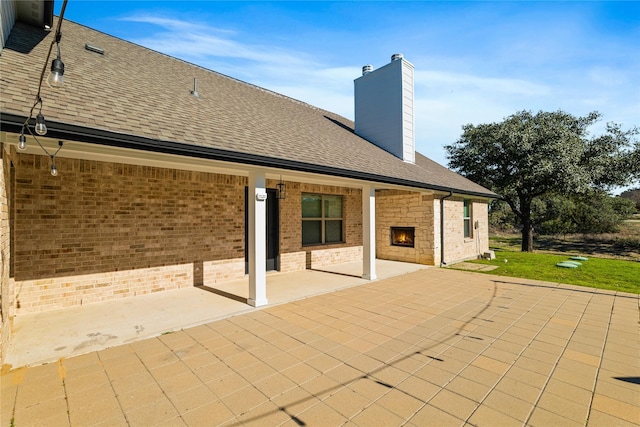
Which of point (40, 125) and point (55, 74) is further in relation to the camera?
point (40, 125)

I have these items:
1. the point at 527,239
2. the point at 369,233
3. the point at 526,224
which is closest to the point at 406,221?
the point at 369,233

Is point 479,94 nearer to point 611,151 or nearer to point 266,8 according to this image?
point 266,8

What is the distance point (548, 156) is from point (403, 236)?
954 cm

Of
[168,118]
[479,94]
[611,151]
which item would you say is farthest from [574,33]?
[611,151]

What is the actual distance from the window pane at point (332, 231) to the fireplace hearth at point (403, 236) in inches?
86.9

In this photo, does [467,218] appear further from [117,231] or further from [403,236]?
[117,231]

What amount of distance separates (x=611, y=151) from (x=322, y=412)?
19899mm

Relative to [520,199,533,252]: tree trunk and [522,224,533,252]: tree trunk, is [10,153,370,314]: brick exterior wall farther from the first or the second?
[522,224,533,252]: tree trunk

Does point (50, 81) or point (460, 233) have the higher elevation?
point (50, 81)

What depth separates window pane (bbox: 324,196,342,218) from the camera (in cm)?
991

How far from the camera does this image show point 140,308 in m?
5.22

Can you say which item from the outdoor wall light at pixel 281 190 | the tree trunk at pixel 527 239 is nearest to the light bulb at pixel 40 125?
the outdoor wall light at pixel 281 190

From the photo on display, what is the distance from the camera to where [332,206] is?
399 inches

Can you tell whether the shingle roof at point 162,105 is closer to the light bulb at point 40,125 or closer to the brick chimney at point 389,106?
the light bulb at point 40,125
